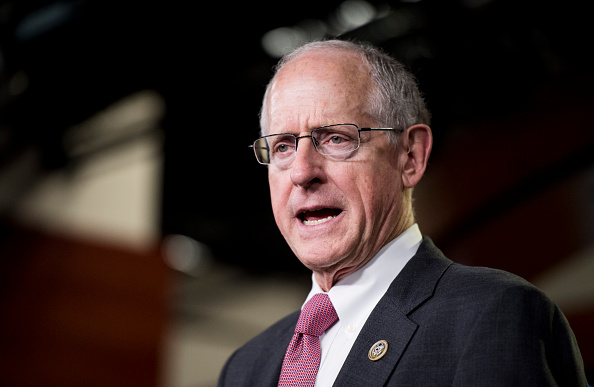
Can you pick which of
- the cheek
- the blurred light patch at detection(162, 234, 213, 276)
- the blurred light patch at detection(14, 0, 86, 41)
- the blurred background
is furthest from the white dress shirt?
the blurred light patch at detection(162, 234, 213, 276)

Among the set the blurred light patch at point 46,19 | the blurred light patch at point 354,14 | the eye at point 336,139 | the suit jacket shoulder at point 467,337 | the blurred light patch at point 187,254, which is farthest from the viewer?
the blurred light patch at point 187,254

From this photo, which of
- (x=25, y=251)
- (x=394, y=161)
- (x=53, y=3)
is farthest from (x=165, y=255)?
(x=394, y=161)

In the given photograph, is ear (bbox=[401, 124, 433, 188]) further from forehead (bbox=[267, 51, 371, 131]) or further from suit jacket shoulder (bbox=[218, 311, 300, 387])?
suit jacket shoulder (bbox=[218, 311, 300, 387])

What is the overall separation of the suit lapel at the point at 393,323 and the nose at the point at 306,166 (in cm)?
29

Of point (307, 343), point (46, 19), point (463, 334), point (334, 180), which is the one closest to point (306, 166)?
point (334, 180)

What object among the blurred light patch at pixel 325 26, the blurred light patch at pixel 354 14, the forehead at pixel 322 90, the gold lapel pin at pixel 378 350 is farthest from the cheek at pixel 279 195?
the blurred light patch at pixel 354 14

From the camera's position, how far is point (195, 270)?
730cm

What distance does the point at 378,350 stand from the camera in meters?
1.26

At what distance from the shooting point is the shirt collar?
1429 mm

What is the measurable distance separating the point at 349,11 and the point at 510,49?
3.80 feet

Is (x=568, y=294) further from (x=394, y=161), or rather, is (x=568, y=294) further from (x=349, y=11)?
(x=394, y=161)

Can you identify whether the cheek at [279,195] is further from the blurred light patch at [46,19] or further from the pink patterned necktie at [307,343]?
the blurred light patch at [46,19]

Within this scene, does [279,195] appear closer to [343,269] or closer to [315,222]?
[315,222]

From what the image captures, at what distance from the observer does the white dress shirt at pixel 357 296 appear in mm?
1382
